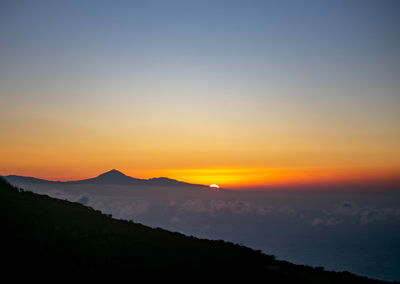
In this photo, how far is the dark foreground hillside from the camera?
20156 millimetres

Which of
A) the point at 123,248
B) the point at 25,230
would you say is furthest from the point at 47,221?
the point at 123,248

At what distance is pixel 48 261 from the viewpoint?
67.2 ft

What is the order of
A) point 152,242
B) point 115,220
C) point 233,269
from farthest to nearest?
point 115,220, point 152,242, point 233,269

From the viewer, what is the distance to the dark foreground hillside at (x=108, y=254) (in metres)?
20.2

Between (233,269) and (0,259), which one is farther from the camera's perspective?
(233,269)

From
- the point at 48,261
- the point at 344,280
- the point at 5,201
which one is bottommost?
the point at 344,280

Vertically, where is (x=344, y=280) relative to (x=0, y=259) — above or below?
below

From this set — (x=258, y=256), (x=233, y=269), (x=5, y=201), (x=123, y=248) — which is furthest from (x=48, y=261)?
(x=258, y=256)

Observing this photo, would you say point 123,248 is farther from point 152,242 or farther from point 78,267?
point 78,267

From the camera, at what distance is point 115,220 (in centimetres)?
3506

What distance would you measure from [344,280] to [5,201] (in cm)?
3001

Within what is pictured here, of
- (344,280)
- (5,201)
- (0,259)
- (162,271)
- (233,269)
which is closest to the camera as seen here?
(0,259)

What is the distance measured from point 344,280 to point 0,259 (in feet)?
84.0

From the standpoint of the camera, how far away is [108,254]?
23.7m
